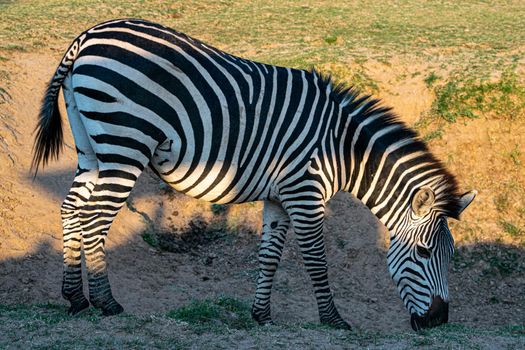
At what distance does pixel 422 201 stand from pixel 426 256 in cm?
55

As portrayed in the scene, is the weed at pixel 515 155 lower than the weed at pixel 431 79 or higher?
lower

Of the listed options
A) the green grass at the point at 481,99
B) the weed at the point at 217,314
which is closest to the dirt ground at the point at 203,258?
the green grass at the point at 481,99

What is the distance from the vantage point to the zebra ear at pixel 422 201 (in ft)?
22.2

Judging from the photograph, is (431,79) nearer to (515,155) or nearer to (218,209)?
(515,155)

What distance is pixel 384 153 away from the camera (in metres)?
7.03

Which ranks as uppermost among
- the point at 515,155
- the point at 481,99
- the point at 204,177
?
the point at 481,99

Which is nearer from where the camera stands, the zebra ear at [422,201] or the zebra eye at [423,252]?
the zebra ear at [422,201]

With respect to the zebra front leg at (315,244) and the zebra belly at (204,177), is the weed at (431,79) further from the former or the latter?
the zebra belly at (204,177)

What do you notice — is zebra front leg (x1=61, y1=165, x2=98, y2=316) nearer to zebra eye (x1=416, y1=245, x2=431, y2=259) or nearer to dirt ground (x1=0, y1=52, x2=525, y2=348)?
dirt ground (x1=0, y1=52, x2=525, y2=348)

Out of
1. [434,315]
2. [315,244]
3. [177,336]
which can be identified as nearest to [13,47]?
[315,244]

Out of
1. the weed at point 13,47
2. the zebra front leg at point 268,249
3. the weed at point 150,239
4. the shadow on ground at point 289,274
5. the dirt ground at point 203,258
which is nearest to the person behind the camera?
the zebra front leg at point 268,249

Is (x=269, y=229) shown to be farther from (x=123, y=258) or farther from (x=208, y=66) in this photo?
(x=123, y=258)

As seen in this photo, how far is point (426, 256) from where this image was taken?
696cm

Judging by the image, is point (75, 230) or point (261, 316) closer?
point (75, 230)
